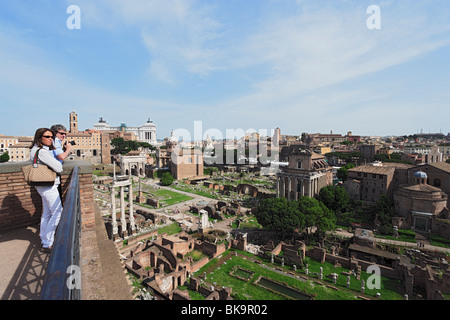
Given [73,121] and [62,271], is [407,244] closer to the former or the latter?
[62,271]

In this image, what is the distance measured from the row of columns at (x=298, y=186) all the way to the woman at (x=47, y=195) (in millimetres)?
33748

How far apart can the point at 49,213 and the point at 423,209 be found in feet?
120

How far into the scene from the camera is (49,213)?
468cm

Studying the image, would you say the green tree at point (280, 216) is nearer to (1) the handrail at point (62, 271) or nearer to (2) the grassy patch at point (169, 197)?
(2) the grassy patch at point (169, 197)

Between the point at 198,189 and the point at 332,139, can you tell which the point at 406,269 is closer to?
the point at 198,189

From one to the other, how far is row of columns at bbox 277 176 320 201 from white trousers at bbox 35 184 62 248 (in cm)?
3373

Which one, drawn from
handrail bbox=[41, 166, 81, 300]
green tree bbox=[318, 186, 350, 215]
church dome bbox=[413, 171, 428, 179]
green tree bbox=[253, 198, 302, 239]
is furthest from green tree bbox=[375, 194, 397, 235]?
handrail bbox=[41, 166, 81, 300]

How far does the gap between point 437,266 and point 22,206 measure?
2884cm

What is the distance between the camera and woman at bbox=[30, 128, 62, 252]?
14.7 ft

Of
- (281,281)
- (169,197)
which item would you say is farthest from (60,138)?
(169,197)

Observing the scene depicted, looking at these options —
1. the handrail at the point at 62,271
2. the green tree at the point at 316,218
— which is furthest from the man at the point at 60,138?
the green tree at the point at 316,218

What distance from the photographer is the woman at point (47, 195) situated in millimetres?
4477

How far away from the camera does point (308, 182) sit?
34.6 metres

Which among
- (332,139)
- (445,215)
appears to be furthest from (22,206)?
(332,139)
